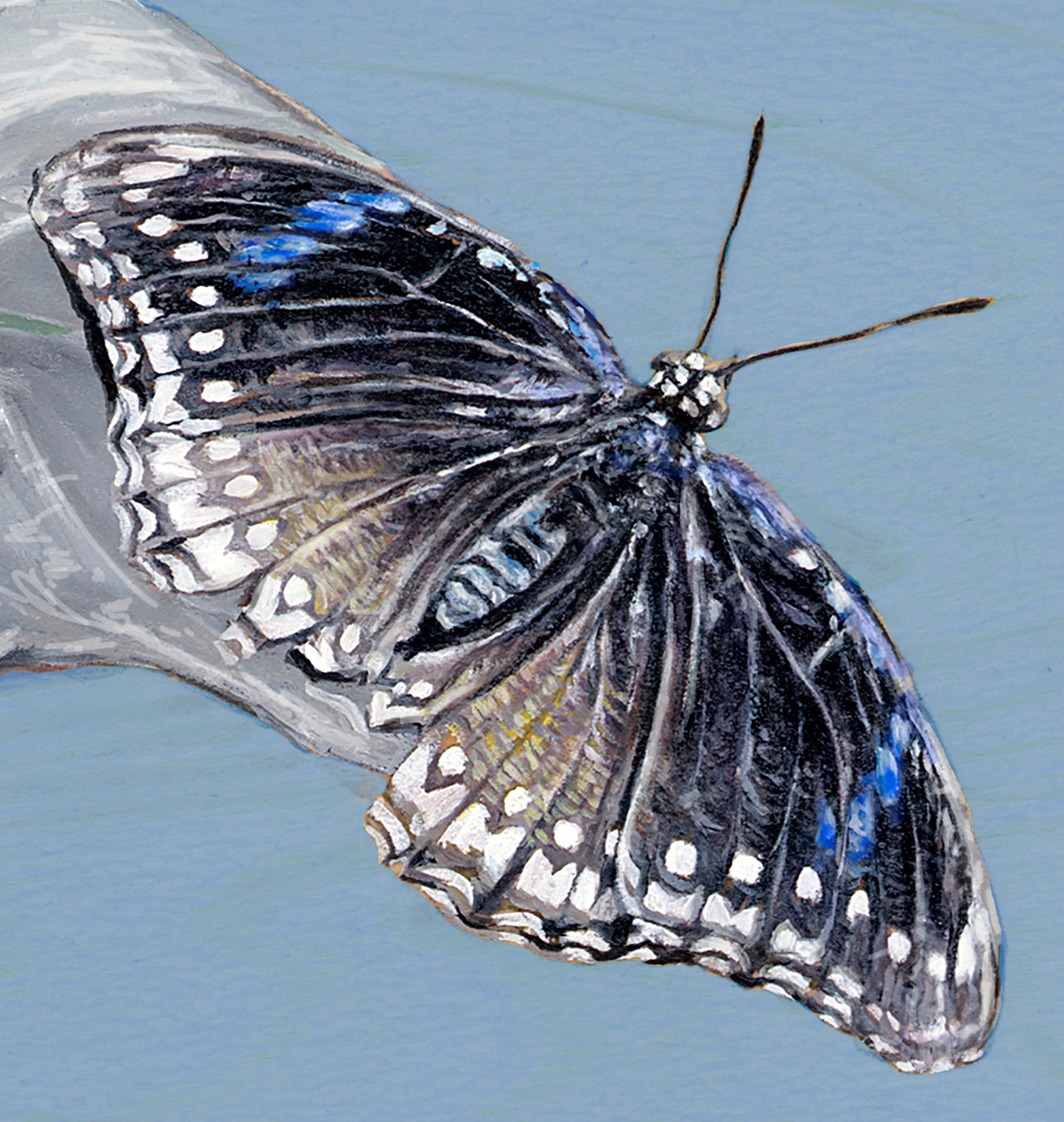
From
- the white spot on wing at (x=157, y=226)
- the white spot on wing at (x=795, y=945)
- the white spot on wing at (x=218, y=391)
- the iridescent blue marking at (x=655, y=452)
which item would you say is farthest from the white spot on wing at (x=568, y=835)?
the white spot on wing at (x=157, y=226)

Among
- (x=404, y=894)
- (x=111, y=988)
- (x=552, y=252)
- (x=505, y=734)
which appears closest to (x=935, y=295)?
(x=552, y=252)

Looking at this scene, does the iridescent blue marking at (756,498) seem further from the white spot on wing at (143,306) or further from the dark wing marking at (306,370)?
the white spot on wing at (143,306)

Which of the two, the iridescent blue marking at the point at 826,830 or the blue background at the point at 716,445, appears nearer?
the iridescent blue marking at the point at 826,830

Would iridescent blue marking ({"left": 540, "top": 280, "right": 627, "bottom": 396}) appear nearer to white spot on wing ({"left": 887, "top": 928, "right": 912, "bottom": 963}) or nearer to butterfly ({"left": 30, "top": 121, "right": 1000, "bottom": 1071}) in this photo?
butterfly ({"left": 30, "top": 121, "right": 1000, "bottom": 1071})

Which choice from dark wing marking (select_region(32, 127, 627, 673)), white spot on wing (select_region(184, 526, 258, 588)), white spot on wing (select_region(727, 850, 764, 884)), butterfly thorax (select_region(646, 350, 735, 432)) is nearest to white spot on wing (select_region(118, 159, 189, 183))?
dark wing marking (select_region(32, 127, 627, 673))

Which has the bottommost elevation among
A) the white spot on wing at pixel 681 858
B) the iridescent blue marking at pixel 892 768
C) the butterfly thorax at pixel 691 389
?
the white spot on wing at pixel 681 858

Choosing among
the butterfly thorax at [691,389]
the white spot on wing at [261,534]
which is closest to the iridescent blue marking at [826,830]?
the butterfly thorax at [691,389]

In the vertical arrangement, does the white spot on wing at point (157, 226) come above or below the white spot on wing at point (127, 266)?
above

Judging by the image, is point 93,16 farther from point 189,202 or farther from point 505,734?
point 505,734

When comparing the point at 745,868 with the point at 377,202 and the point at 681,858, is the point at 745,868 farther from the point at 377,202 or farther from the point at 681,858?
the point at 377,202
